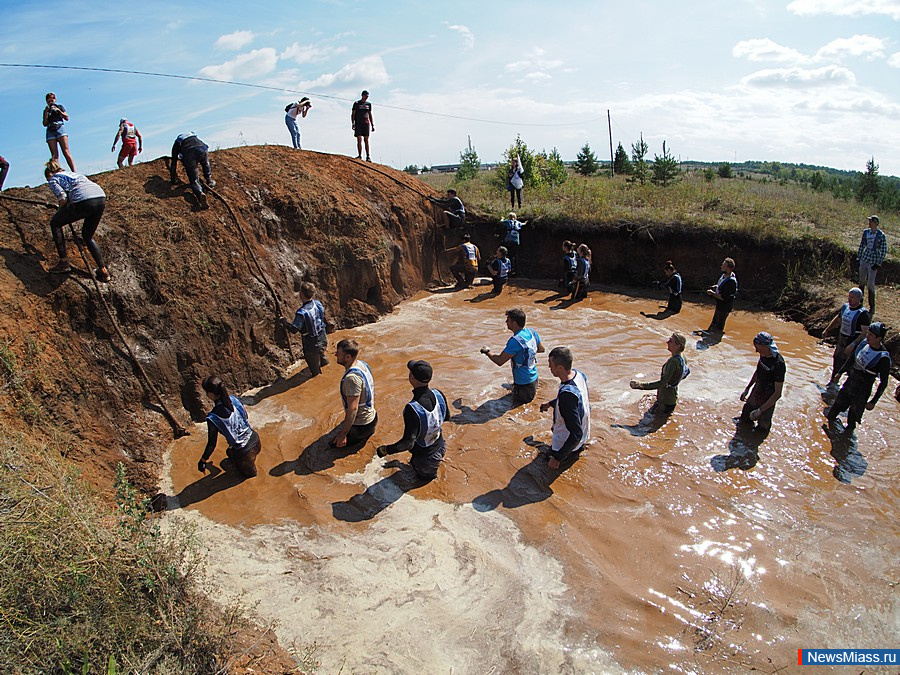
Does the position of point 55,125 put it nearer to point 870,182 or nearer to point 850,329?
point 850,329

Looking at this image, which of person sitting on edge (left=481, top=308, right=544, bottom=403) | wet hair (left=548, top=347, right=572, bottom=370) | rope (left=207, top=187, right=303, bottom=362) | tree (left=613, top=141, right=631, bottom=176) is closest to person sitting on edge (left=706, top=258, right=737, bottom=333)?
person sitting on edge (left=481, top=308, right=544, bottom=403)

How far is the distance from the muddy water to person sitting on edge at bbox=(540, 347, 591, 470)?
41 cm

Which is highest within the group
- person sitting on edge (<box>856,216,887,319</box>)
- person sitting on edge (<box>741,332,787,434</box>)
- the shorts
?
the shorts

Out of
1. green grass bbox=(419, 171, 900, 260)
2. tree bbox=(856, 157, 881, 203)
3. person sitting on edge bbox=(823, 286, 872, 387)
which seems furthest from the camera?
tree bbox=(856, 157, 881, 203)

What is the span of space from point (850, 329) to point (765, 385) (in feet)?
8.26

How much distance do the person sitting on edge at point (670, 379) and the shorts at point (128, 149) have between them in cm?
1074

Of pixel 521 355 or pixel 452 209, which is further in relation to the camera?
pixel 452 209

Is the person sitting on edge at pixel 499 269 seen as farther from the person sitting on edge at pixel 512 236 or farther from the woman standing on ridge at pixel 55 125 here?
the woman standing on ridge at pixel 55 125

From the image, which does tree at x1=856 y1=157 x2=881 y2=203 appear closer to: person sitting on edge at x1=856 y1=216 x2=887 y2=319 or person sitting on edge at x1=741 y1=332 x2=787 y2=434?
person sitting on edge at x1=856 y1=216 x2=887 y2=319

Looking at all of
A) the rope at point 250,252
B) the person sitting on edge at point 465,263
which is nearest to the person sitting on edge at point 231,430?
the rope at point 250,252

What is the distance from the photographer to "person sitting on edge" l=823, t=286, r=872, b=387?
295 inches

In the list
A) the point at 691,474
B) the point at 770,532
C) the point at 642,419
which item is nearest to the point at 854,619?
the point at 770,532

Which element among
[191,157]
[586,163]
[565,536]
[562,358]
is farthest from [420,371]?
[586,163]

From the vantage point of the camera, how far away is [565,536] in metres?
4.96
